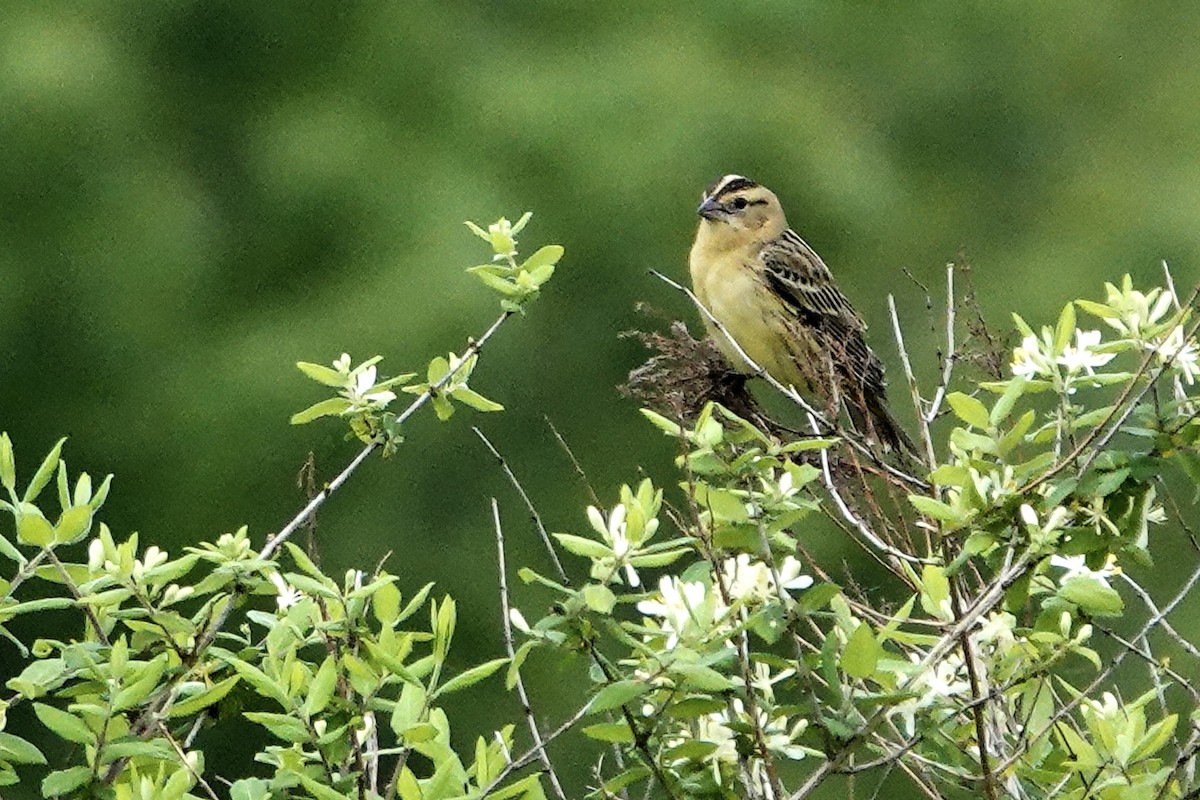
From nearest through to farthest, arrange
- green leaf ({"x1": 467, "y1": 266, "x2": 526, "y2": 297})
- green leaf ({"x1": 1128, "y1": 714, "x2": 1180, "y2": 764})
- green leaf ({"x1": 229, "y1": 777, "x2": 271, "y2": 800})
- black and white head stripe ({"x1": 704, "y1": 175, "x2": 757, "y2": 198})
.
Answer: green leaf ({"x1": 229, "y1": 777, "x2": 271, "y2": 800}), green leaf ({"x1": 1128, "y1": 714, "x2": 1180, "y2": 764}), green leaf ({"x1": 467, "y1": 266, "x2": 526, "y2": 297}), black and white head stripe ({"x1": 704, "y1": 175, "x2": 757, "y2": 198})

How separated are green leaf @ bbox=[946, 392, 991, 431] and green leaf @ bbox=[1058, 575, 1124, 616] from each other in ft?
0.85

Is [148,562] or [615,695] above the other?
[148,562]

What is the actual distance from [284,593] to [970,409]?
3.51 ft

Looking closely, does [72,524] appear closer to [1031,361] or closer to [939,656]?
[939,656]

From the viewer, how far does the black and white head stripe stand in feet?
25.5

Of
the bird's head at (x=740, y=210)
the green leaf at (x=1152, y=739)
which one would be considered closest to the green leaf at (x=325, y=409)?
the green leaf at (x=1152, y=739)

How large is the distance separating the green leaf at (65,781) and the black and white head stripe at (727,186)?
4.96m

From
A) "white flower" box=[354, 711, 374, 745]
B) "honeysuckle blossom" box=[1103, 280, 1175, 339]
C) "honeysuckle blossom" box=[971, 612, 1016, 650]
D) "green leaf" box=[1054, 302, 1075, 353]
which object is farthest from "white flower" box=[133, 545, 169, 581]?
"honeysuckle blossom" box=[1103, 280, 1175, 339]

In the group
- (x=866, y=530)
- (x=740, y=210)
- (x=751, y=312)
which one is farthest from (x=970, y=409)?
(x=740, y=210)

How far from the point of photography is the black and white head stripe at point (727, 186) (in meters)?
7.77

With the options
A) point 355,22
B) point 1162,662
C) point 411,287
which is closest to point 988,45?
point 355,22

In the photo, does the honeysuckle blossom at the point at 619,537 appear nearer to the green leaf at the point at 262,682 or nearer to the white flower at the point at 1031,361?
the green leaf at the point at 262,682

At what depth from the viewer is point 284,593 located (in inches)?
135

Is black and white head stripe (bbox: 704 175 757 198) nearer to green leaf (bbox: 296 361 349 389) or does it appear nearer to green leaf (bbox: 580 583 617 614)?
green leaf (bbox: 296 361 349 389)
